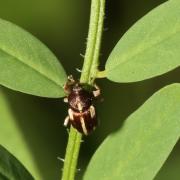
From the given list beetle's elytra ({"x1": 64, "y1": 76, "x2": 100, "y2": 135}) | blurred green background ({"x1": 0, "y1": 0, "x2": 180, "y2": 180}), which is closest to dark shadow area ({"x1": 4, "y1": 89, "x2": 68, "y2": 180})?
blurred green background ({"x1": 0, "y1": 0, "x2": 180, "y2": 180})

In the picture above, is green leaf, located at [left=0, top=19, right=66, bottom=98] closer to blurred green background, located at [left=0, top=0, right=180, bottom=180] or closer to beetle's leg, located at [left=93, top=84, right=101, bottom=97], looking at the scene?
beetle's leg, located at [left=93, top=84, right=101, bottom=97]

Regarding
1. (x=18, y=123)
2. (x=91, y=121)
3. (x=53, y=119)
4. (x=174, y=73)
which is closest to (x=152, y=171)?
(x=91, y=121)

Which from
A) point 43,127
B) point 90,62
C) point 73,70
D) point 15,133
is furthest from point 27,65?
point 73,70

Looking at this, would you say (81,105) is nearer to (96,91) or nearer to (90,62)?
(96,91)

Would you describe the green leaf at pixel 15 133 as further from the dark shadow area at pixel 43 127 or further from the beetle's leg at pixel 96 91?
the beetle's leg at pixel 96 91

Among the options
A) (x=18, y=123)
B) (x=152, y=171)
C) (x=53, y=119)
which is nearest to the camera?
(x=152, y=171)

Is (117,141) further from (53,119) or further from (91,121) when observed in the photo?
(53,119)
